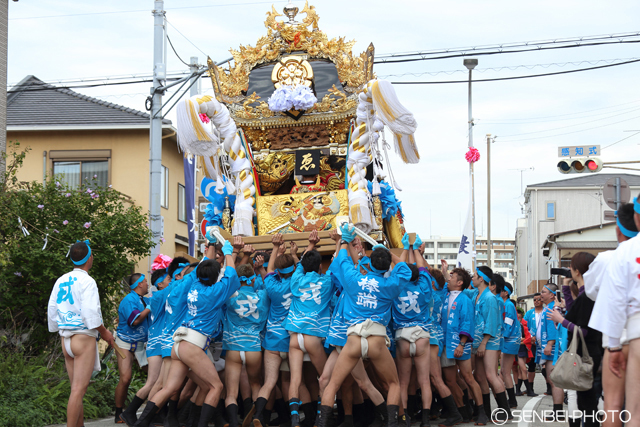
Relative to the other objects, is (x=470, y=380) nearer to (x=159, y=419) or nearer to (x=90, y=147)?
(x=159, y=419)

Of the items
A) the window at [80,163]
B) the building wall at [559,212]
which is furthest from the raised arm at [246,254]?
the building wall at [559,212]

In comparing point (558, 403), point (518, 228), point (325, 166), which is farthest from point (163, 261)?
point (518, 228)

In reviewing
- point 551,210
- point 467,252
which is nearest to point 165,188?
point 467,252

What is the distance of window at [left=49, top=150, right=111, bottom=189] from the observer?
2261 cm

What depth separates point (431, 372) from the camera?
9.14 metres

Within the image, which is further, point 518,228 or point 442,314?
A: point 518,228

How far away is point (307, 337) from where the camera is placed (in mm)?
8344

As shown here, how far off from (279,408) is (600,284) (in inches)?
191

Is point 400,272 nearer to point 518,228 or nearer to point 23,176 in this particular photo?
point 23,176

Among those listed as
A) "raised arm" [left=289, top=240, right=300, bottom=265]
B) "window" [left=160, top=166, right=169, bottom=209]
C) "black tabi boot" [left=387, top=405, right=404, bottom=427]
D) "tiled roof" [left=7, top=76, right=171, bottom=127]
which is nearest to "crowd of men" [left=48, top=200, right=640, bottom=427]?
"black tabi boot" [left=387, top=405, right=404, bottom=427]

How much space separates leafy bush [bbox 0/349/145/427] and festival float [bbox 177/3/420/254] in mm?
2948

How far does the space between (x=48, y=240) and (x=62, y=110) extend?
13.4 m

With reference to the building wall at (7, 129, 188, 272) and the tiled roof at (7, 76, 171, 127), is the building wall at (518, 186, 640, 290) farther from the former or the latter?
the tiled roof at (7, 76, 171, 127)

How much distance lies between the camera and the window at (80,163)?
74.2 ft
